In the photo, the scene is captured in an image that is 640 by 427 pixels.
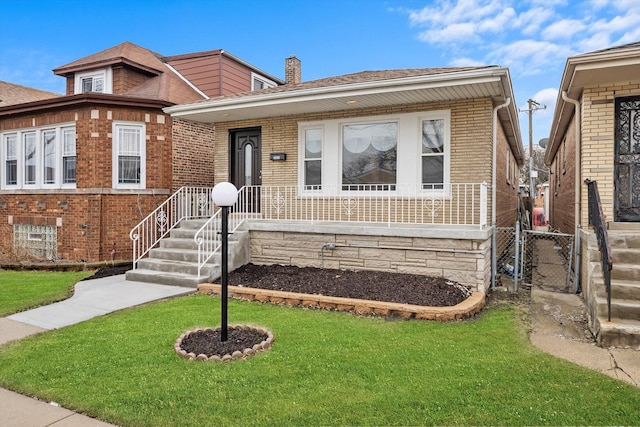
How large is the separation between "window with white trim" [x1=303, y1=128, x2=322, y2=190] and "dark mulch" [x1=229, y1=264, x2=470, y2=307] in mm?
2298

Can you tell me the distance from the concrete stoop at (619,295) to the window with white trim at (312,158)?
5.32 meters

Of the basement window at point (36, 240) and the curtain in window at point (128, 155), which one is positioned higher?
the curtain in window at point (128, 155)

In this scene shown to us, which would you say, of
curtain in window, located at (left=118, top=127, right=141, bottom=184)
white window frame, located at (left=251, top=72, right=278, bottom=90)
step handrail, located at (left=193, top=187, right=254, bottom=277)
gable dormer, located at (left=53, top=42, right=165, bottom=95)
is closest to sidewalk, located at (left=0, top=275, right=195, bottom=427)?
step handrail, located at (left=193, top=187, right=254, bottom=277)

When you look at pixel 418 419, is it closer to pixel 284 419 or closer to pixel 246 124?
pixel 284 419

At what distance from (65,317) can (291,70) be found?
11740mm

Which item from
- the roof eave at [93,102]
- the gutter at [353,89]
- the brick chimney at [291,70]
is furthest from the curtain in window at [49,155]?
the brick chimney at [291,70]

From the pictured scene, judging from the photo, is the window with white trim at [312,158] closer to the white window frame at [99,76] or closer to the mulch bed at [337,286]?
the mulch bed at [337,286]

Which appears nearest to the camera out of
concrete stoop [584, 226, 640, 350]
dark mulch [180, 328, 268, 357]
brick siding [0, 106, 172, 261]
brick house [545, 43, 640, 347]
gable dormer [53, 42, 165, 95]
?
dark mulch [180, 328, 268, 357]

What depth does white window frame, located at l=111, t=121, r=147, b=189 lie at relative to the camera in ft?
34.1

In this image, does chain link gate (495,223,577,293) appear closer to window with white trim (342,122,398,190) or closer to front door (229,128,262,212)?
window with white trim (342,122,398,190)

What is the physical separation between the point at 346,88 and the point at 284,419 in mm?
6060

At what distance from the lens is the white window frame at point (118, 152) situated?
1039 cm

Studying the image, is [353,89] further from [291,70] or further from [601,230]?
[291,70]

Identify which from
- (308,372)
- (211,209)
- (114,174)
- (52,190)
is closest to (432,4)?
(211,209)
